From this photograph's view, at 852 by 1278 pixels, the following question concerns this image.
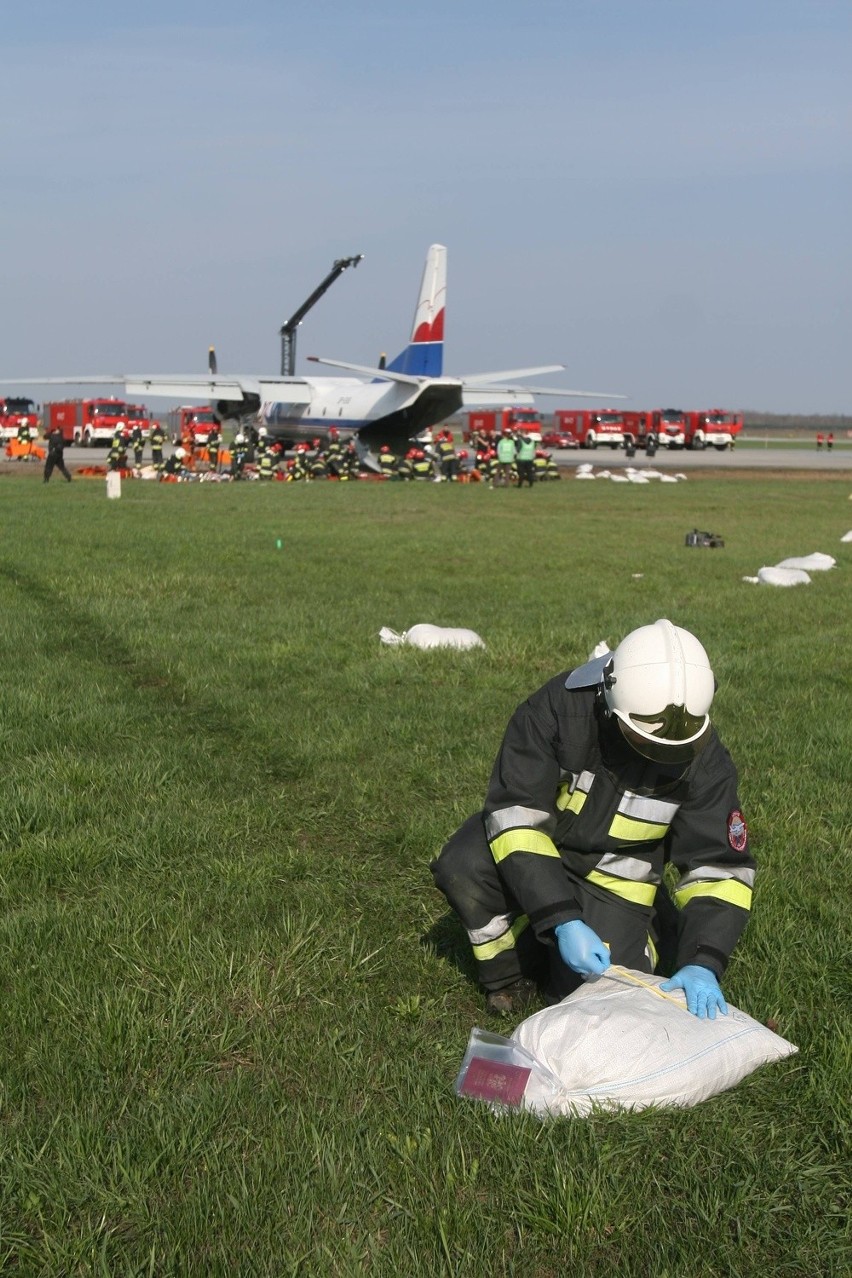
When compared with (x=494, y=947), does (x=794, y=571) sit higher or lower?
lower

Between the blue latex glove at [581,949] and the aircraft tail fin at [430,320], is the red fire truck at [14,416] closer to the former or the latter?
the aircraft tail fin at [430,320]

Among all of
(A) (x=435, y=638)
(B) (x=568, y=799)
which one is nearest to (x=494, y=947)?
(B) (x=568, y=799)

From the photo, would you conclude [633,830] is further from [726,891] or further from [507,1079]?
[507,1079]

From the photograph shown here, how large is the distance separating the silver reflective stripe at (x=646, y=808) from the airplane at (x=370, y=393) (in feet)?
125

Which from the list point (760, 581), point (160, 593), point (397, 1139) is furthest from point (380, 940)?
point (760, 581)

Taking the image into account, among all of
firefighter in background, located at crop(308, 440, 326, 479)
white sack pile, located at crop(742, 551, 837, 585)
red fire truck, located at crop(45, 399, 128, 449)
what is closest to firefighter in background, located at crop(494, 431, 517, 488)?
firefighter in background, located at crop(308, 440, 326, 479)

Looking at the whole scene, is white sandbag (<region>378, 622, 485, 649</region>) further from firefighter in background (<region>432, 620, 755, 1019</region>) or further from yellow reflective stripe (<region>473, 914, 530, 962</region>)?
yellow reflective stripe (<region>473, 914, 530, 962</region>)

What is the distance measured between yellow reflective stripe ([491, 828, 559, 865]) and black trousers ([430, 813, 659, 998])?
0.19 m

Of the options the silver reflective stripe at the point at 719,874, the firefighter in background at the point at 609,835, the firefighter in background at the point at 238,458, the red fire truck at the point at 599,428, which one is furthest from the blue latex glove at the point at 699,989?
the red fire truck at the point at 599,428

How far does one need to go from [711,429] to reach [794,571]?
62042 mm

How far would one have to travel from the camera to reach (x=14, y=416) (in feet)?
214

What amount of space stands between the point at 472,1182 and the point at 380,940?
5.38ft

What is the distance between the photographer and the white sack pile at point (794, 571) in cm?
1541

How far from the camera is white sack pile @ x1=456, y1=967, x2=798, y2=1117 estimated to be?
3.55 meters
